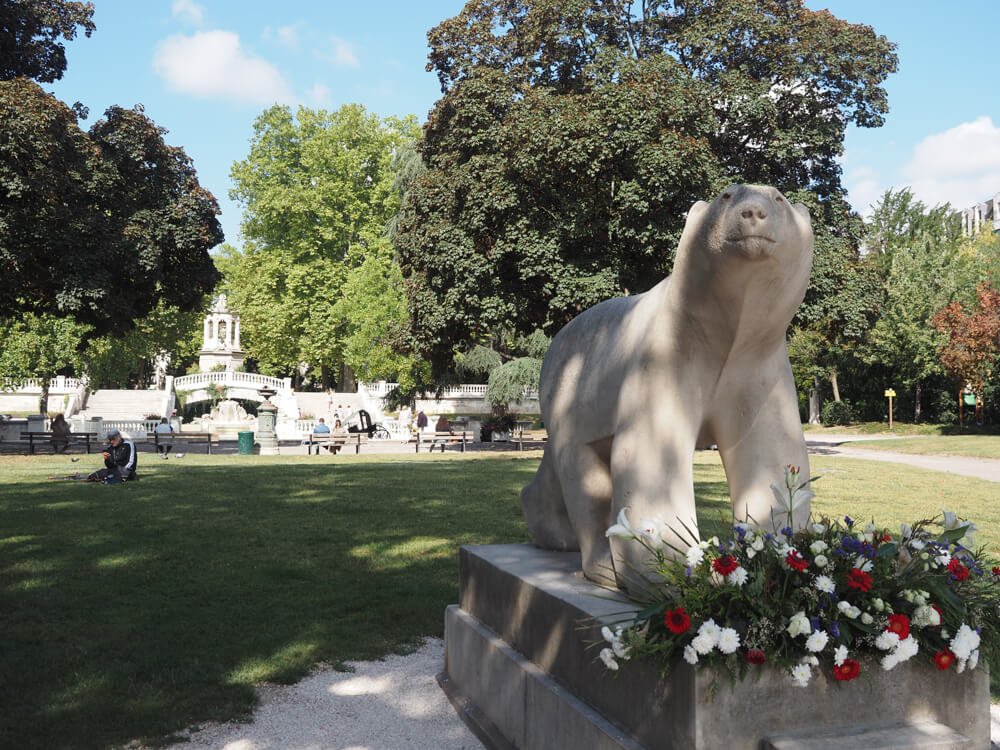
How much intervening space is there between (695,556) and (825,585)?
45 centimetres

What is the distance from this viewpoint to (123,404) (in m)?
50.4

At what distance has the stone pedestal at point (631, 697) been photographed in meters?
3.00

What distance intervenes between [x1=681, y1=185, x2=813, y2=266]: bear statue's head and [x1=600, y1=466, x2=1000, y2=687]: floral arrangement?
102 centimetres

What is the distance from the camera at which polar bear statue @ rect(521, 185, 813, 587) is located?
352cm

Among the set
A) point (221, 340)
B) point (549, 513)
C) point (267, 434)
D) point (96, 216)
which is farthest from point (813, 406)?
point (549, 513)

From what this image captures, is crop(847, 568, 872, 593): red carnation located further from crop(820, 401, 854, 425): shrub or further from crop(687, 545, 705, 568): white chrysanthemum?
crop(820, 401, 854, 425): shrub

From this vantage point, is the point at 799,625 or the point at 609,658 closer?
the point at 799,625

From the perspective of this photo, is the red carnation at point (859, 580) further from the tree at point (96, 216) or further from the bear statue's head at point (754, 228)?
the tree at point (96, 216)

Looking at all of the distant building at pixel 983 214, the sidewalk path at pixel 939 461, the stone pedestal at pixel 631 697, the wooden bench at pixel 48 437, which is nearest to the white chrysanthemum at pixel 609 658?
the stone pedestal at pixel 631 697

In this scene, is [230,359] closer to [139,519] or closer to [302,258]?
[302,258]

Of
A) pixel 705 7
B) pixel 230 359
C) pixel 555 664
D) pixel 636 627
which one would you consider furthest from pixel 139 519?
pixel 230 359

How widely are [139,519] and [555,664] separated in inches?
337

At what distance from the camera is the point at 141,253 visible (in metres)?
20.8

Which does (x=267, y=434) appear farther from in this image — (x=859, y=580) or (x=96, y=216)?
(x=859, y=580)
